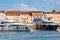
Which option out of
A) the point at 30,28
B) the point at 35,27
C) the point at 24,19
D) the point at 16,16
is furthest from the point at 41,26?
the point at 16,16

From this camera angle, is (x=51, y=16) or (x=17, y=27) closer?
(x=17, y=27)

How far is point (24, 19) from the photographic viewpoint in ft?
371

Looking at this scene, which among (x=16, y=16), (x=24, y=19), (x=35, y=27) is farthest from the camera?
(x=16, y=16)

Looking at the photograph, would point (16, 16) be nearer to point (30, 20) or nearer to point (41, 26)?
point (30, 20)

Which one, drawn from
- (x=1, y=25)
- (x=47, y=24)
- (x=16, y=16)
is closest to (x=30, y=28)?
(x=1, y=25)

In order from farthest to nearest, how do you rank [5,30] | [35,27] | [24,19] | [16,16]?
1. [16,16]
2. [24,19]
3. [35,27]
4. [5,30]

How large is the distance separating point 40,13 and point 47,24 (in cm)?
3332

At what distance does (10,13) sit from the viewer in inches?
4995

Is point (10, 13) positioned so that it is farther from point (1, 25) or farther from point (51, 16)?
point (1, 25)

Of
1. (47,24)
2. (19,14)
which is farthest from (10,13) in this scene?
(47,24)

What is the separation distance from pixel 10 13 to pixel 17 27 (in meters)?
46.3

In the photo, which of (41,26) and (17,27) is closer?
(17,27)

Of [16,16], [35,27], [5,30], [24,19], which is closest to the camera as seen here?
[5,30]

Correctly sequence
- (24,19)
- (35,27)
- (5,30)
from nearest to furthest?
1. (5,30)
2. (35,27)
3. (24,19)
